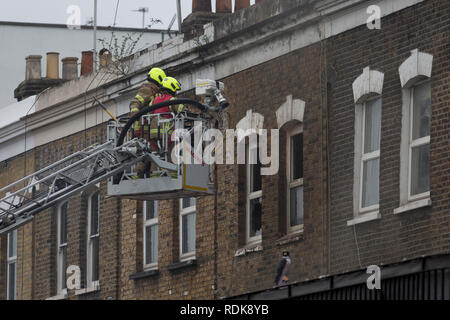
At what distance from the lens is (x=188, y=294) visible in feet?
101

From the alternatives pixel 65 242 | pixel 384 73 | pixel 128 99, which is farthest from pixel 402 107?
pixel 65 242

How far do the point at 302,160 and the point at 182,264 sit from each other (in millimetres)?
3857

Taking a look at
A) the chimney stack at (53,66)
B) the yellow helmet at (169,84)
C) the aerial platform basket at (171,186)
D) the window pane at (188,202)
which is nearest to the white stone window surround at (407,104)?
the aerial platform basket at (171,186)

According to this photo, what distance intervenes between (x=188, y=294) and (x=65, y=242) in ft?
19.5

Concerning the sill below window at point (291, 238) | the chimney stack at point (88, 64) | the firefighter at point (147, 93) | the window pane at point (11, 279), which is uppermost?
the chimney stack at point (88, 64)

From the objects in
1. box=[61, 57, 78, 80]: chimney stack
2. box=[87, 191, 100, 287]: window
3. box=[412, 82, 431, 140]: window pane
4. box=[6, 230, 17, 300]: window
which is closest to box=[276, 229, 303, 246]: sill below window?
box=[412, 82, 431, 140]: window pane

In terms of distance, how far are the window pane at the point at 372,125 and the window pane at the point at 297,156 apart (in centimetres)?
202

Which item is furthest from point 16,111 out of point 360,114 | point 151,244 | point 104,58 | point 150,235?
point 360,114

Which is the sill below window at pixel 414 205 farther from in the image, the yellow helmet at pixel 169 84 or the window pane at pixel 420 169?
the yellow helmet at pixel 169 84

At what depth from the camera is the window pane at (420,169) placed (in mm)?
24953

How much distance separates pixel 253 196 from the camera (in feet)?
96.9

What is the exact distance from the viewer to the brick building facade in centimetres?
2494

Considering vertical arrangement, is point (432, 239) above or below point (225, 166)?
below
